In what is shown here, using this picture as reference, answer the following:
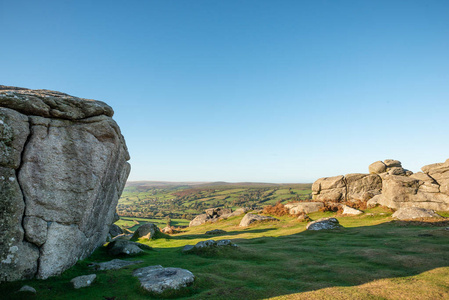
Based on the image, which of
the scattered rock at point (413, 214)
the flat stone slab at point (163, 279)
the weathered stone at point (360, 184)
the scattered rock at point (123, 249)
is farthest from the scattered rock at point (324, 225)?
the weathered stone at point (360, 184)

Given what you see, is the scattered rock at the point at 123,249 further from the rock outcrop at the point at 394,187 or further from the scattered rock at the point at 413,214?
the rock outcrop at the point at 394,187

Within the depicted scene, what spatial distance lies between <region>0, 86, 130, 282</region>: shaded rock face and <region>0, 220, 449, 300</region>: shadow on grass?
141 cm

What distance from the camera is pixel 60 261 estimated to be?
50.0ft

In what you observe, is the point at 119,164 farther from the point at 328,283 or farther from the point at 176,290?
the point at 328,283

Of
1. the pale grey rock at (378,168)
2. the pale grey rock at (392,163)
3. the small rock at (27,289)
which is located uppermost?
the pale grey rock at (392,163)

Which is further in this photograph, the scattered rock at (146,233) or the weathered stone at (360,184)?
the weathered stone at (360,184)

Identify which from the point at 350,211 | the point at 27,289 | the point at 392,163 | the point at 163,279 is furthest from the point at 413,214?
the point at 27,289

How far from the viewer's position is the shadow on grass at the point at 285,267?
42.8 ft

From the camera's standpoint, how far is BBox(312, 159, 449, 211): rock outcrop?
3894cm

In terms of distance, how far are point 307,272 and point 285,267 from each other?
164cm

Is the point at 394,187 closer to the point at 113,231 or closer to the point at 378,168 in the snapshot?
the point at 378,168

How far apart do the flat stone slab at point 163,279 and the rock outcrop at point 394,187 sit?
4000 cm

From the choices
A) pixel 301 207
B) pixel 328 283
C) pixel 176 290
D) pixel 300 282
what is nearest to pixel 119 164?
pixel 176 290

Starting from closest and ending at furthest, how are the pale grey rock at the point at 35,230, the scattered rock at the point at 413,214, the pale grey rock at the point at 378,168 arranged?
the pale grey rock at the point at 35,230, the scattered rock at the point at 413,214, the pale grey rock at the point at 378,168
